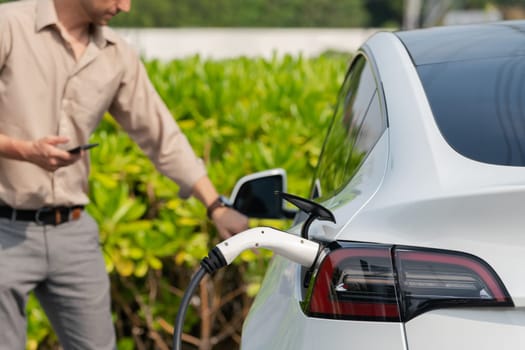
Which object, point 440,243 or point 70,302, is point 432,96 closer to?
point 440,243

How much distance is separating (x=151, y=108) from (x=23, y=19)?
565 millimetres

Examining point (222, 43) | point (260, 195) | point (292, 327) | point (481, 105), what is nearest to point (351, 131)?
point (260, 195)

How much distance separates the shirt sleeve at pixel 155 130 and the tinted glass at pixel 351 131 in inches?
21.3

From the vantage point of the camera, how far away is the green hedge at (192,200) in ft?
16.9

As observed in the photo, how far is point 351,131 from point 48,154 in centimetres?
85

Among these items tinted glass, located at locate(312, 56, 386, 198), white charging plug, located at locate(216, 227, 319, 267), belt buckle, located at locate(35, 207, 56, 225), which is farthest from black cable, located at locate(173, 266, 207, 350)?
belt buckle, located at locate(35, 207, 56, 225)

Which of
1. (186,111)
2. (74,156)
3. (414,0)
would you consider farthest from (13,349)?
(414,0)

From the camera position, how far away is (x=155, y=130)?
3883 millimetres

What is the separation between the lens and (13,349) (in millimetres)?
3553

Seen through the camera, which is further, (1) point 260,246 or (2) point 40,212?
(2) point 40,212

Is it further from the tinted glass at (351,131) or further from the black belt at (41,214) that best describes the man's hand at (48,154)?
the tinted glass at (351,131)

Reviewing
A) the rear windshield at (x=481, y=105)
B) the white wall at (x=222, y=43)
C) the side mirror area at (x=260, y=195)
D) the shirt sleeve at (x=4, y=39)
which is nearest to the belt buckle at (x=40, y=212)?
the shirt sleeve at (x=4, y=39)

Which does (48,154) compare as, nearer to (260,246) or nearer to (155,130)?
(155,130)

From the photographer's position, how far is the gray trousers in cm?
351
